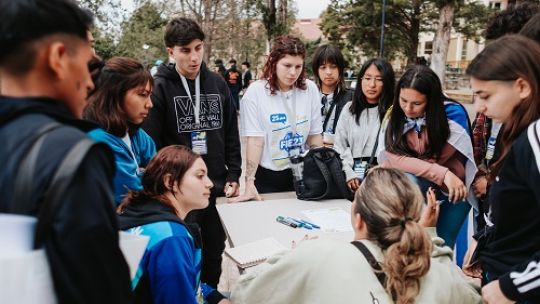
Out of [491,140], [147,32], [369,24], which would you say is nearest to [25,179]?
[491,140]

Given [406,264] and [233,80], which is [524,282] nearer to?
[406,264]

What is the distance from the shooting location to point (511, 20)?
2.35 meters

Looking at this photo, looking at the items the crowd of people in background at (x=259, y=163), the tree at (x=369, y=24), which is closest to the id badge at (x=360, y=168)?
the crowd of people in background at (x=259, y=163)

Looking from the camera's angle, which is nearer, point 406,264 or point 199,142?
point 406,264

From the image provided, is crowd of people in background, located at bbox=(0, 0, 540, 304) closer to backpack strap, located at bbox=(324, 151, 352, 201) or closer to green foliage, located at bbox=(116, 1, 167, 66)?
backpack strap, located at bbox=(324, 151, 352, 201)

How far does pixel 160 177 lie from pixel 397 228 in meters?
0.90

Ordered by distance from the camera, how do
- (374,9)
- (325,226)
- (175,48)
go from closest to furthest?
(325,226)
(175,48)
(374,9)

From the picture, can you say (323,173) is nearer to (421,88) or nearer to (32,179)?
(421,88)

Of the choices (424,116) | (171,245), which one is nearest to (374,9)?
(424,116)

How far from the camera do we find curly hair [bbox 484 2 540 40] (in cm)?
233

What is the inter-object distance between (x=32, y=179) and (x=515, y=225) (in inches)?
52.2

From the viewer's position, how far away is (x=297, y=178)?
248 centimetres

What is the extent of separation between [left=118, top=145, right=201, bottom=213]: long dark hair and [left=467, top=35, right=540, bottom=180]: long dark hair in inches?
45.0

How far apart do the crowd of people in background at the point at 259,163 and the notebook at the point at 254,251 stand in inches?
6.2
